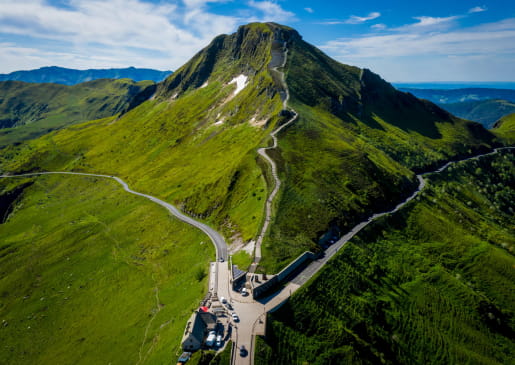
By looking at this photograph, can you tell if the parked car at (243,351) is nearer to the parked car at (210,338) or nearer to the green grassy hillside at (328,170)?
the parked car at (210,338)

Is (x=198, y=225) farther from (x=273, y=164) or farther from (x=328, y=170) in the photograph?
(x=328, y=170)

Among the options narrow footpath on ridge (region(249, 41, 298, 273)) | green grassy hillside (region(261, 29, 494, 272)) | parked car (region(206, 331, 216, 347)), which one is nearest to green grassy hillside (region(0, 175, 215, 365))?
parked car (region(206, 331, 216, 347))

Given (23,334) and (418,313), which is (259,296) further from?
(23,334)

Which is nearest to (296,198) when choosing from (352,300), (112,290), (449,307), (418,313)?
(352,300)

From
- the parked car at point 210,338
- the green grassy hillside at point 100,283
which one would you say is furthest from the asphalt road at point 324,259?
the green grassy hillside at point 100,283

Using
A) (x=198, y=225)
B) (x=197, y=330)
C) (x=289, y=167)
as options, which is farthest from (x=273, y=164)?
(x=197, y=330)

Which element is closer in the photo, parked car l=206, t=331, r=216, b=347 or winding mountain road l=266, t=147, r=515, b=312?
parked car l=206, t=331, r=216, b=347

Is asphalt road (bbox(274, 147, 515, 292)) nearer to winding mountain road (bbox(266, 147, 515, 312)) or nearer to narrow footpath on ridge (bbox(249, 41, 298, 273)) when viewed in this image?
winding mountain road (bbox(266, 147, 515, 312))
